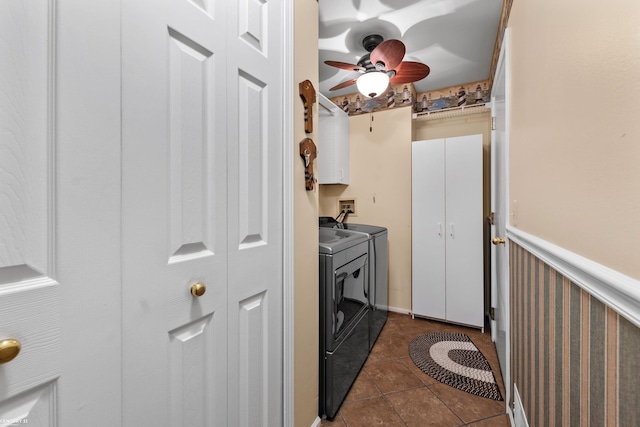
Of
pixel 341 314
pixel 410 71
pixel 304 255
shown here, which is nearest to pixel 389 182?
pixel 410 71

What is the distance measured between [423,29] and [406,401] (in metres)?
2.72

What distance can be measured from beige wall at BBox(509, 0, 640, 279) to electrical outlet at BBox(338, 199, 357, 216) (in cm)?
223

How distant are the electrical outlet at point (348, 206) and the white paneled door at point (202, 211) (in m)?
2.25

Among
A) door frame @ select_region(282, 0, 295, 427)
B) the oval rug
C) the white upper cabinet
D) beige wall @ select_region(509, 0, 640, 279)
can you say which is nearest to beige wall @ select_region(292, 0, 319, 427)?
door frame @ select_region(282, 0, 295, 427)

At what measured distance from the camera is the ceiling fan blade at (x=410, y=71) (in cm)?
198

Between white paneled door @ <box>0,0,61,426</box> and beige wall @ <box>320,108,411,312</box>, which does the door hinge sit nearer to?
beige wall @ <box>320,108,411,312</box>

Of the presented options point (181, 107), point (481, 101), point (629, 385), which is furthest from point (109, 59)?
point (481, 101)

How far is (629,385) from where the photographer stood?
0.50 m

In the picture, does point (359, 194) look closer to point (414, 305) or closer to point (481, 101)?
point (414, 305)

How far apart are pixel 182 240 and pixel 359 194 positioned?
107 inches

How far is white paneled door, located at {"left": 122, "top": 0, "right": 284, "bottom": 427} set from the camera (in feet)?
2.15

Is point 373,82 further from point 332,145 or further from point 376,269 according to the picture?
point 376,269

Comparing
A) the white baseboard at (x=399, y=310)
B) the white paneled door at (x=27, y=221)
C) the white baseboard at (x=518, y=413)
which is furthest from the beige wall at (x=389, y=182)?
the white paneled door at (x=27, y=221)

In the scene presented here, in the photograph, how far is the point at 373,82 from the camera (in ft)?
6.56
